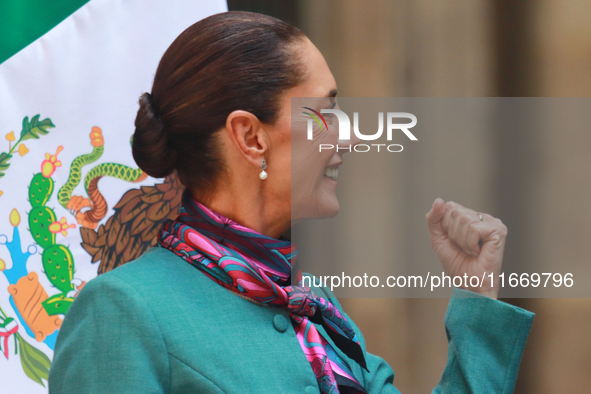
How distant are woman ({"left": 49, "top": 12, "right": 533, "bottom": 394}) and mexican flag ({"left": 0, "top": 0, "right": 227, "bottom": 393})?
0.46 m

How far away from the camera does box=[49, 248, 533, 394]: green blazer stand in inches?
30.3

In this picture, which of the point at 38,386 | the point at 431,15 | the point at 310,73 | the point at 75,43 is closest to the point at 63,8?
the point at 75,43

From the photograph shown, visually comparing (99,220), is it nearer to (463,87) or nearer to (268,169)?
(268,169)

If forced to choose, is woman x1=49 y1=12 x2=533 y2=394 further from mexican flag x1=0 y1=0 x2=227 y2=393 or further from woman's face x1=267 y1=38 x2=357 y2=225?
mexican flag x1=0 y1=0 x2=227 y2=393

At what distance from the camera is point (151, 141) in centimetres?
99

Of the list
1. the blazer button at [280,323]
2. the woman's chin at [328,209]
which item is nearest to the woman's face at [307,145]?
the woman's chin at [328,209]

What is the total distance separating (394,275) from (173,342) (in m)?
0.50

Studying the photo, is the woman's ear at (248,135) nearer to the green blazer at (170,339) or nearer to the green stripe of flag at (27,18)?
the green blazer at (170,339)

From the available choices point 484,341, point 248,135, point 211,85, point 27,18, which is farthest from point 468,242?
point 27,18

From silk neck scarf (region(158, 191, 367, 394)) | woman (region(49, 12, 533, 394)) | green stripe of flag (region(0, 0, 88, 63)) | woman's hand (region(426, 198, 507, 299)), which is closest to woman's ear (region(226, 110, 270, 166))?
woman (region(49, 12, 533, 394))

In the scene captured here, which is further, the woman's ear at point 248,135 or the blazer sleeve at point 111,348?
the woman's ear at point 248,135

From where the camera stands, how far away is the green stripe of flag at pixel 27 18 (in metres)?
1.45

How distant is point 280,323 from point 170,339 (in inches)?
8.1

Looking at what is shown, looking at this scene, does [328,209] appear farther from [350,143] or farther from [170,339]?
[170,339]
